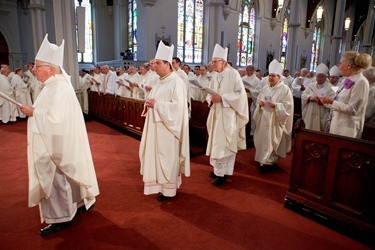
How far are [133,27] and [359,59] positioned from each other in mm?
14524

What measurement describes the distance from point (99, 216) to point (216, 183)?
1831mm

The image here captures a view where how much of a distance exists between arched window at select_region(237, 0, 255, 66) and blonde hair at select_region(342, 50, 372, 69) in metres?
16.8

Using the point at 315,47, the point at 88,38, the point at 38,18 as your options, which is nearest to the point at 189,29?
the point at 88,38

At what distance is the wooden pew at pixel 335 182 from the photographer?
2.80 m

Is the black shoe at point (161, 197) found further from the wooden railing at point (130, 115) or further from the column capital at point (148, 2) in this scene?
the column capital at point (148, 2)

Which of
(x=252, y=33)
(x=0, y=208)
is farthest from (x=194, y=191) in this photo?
(x=252, y=33)

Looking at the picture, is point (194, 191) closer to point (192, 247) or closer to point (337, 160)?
point (192, 247)

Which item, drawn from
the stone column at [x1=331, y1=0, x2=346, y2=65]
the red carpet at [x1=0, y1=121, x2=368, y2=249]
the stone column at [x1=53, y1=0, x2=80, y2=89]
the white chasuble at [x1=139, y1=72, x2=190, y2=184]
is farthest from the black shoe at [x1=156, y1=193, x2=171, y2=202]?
the stone column at [x1=331, y1=0, x2=346, y2=65]

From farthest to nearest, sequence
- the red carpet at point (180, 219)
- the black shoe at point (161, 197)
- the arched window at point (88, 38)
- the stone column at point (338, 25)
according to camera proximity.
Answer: the arched window at point (88, 38) < the stone column at point (338, 25) < the black shoe at point (161, 197) < the red carpet at point (180, 219)

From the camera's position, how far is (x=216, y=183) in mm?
4207

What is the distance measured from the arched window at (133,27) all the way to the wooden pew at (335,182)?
43.7 ft

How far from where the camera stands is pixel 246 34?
64.2 ft

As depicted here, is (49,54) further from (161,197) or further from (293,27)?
(293,27)

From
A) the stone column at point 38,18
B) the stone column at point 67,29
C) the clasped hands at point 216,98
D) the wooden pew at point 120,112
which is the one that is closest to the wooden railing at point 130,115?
the wooden pew at point 120,112
